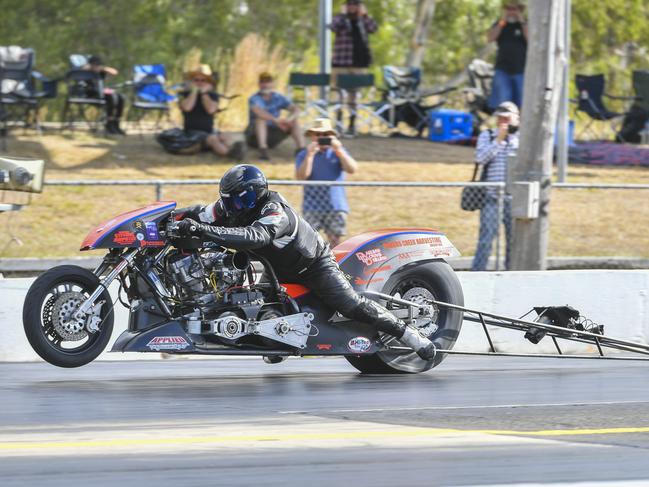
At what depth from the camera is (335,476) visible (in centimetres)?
686

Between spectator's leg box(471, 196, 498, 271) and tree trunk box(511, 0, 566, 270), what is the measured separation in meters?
0.25

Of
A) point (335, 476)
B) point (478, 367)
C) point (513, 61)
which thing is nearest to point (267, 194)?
point (478, 367)

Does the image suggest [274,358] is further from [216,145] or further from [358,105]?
[358,105]

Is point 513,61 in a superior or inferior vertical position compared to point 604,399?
superior

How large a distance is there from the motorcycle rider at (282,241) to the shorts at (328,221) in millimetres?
4045

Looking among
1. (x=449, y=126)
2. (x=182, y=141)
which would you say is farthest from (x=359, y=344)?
(x=449, y=126)

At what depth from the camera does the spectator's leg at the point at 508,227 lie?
14344 millimetres

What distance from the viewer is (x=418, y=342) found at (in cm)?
1045

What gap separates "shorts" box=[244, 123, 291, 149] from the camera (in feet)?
68.0

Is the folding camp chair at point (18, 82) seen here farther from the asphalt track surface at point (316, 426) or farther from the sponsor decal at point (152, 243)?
the sponsor decal at point (152, 243)

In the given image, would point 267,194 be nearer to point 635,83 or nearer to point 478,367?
point 478,367

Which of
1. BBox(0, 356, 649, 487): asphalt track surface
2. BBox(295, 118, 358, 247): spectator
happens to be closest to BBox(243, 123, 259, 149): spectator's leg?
BBox(295, 118, 358, 247): spectator

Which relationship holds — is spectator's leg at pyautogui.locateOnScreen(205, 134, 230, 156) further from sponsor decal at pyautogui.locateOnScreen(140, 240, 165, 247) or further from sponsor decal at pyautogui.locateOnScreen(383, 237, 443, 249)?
sponsor decal at pyautogui.locateOnScreen(140, 240, 165, 247)

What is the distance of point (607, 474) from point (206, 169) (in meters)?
13.6
